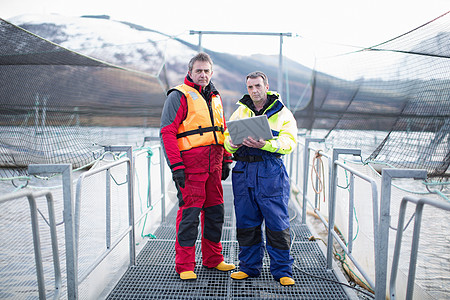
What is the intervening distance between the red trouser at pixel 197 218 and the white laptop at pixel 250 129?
17.0 inches

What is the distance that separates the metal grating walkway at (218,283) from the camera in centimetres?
224

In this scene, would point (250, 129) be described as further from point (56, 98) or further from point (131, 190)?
point (56, 98)

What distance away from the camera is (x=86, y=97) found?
21.1 feet

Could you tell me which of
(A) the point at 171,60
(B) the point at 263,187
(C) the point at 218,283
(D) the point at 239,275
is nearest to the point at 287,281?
(D) the point at 239,275

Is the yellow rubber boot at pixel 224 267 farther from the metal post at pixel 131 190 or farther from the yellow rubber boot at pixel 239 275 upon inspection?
the metal post at pixel 131 190

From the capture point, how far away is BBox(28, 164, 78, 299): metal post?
166 centimetres

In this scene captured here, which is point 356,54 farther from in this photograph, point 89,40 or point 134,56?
point 89,40

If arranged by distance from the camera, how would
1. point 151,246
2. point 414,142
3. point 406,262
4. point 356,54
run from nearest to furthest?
point 406,262, point 151,246, point 414,142, point 356,54

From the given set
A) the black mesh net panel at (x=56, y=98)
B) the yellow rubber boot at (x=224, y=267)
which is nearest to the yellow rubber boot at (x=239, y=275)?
the yellow rubber boot at (x=224, y=267)

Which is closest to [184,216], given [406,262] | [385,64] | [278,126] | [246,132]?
[246,132]

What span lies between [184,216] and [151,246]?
36.7 inches

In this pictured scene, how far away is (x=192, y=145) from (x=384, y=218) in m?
1.35

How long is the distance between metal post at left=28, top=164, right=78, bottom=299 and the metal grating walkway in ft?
1.76

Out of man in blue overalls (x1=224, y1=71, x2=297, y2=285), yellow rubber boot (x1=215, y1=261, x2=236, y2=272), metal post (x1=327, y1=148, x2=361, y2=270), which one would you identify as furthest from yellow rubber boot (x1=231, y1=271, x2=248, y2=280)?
metal post (x1=327, y1=148, x2=361, y2=270)
